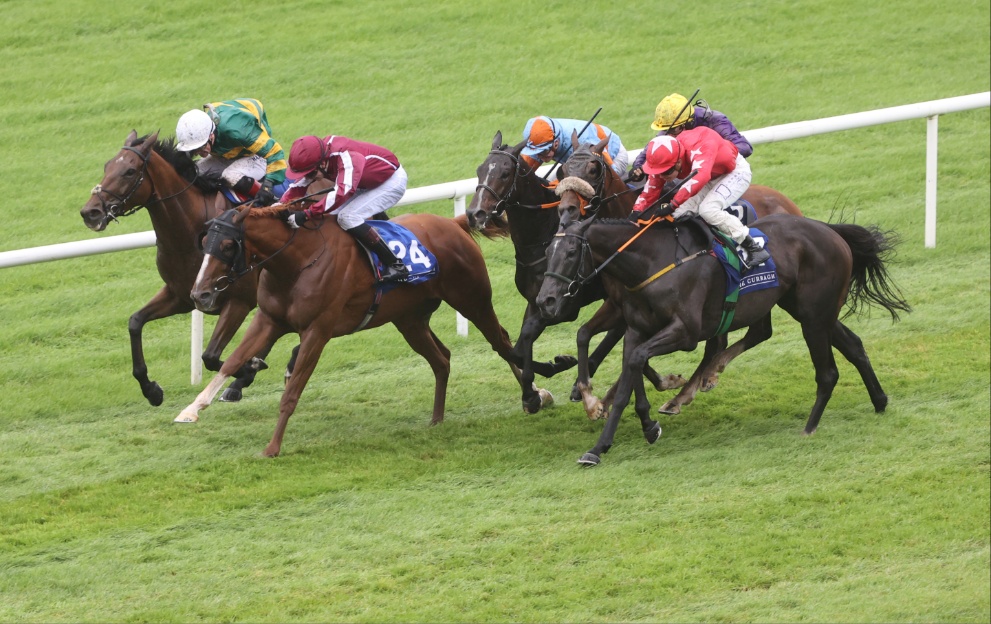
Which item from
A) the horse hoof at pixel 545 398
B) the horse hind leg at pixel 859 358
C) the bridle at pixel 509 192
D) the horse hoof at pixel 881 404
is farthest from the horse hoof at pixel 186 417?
the horse hoof at pixel 881 404

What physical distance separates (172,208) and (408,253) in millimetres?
1331

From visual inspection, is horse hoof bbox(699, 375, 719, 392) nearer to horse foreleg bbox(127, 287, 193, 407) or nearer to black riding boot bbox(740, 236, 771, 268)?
black riding boot bbox(740, 236, 771, 268)

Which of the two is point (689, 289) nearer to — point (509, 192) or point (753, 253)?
point (753, 253)

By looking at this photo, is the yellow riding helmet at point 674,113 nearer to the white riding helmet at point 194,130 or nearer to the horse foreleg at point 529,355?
the horse foreleg at point 529,355

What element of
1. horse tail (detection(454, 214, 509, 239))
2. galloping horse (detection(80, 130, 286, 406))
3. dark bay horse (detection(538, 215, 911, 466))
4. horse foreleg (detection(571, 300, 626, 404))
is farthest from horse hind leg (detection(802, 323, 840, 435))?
galloping horse (detection(80, 130, 286, 406))

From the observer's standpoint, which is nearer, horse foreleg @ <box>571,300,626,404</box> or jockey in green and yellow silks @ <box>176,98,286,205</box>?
horse foreleg @ <box>571,300,626,404</box>

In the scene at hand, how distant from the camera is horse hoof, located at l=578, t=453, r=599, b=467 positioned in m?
7.59

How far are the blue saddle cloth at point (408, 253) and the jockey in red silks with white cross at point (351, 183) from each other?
0.03 metres

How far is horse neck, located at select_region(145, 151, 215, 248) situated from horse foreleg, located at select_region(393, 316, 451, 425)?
125 centimetres

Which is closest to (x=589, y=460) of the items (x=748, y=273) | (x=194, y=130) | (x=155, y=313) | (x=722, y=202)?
(x=748, y=273)

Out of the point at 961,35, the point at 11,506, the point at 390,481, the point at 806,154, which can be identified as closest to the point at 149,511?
the point at 11,506

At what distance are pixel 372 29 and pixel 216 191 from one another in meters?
6.30

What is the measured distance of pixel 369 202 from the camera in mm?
8125

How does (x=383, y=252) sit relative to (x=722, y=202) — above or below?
below
